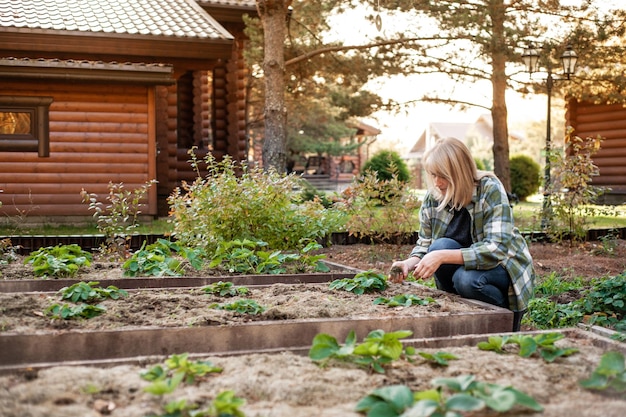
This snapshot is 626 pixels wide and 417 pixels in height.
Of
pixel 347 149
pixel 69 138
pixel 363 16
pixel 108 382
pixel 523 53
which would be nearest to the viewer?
pixel 108 382

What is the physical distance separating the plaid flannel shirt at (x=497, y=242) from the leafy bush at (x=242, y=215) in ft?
8.10

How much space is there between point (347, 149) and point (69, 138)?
1015 inches

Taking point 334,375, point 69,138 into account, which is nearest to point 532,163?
point 69,138

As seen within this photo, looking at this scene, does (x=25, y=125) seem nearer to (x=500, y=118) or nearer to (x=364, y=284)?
(x=364, y=284)

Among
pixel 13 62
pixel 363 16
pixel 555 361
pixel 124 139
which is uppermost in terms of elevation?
pixel 363 16

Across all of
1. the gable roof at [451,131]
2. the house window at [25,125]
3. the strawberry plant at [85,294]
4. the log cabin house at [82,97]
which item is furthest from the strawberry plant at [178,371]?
the gable roof at [451,131]

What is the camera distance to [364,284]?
436 centimetres

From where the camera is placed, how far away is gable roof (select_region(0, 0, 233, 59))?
1256 centimetres

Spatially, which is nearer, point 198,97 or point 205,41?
point 205,41

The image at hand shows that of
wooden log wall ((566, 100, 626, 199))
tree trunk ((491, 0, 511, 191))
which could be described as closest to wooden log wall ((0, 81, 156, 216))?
tree trunk ((491, 0, 511, 191))

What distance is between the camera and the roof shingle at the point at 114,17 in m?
12.8

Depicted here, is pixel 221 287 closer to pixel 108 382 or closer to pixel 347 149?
pixel 108 382

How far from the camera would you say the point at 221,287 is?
14.2 feet

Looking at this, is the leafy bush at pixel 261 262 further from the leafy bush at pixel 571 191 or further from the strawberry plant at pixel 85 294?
the leafy bush at pixel 571 191
